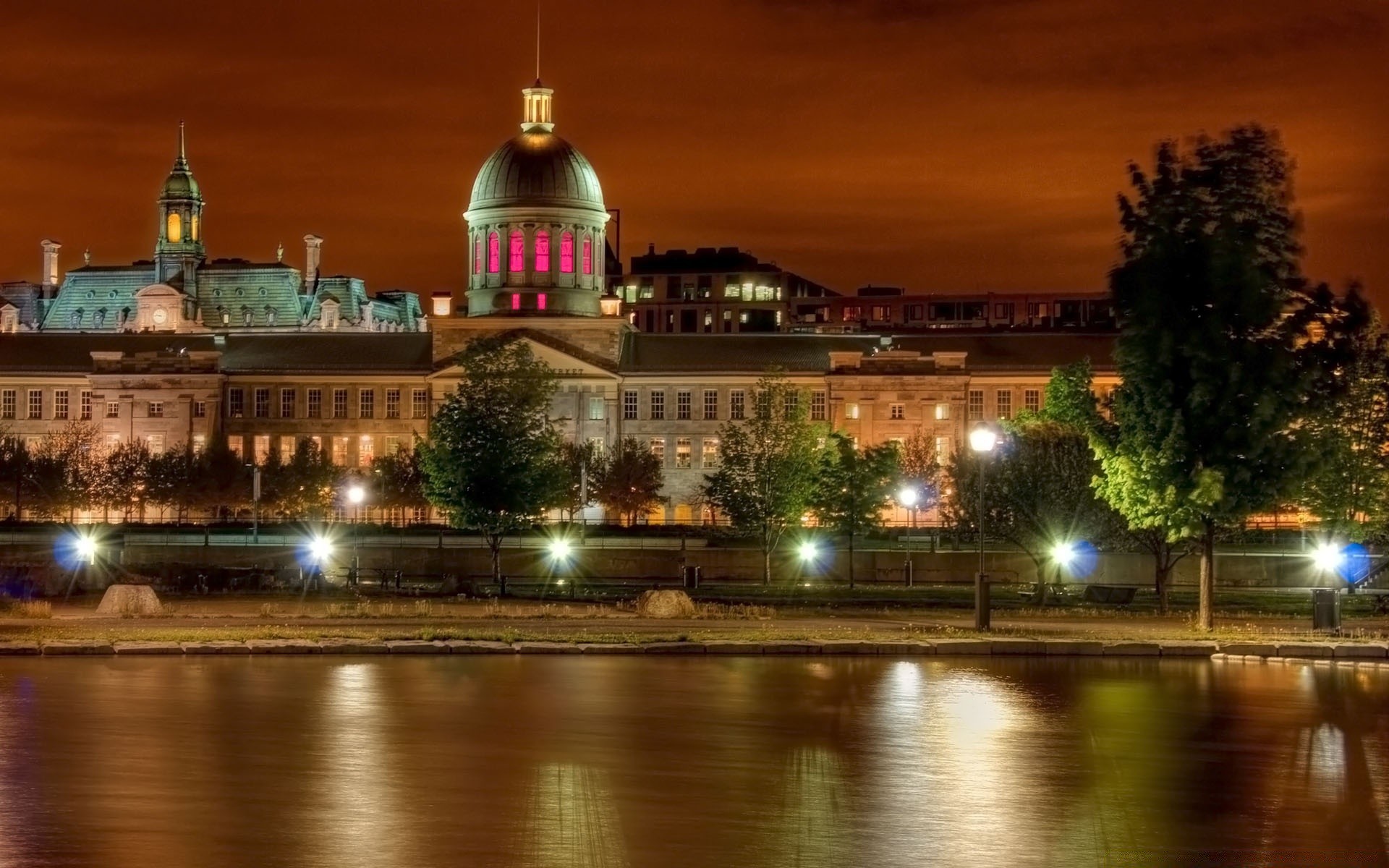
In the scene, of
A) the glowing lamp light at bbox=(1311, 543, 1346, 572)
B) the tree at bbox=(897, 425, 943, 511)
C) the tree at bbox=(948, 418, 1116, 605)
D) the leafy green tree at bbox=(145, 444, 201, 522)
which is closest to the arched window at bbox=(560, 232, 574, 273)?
the tree at bbox=(897, 425, 943, 511)

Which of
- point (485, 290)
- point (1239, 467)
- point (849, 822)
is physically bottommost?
point (849, 822)

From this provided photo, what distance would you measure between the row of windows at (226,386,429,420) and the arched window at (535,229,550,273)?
1067 cm

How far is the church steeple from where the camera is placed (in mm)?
187500

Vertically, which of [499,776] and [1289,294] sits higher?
[1289,294]

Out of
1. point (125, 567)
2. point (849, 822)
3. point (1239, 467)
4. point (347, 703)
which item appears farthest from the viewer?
point (125, 567)

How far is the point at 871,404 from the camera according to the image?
122062 millimetres

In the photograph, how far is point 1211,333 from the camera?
4153cm

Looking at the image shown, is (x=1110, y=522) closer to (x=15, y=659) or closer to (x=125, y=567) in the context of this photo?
(x=125, y=567)

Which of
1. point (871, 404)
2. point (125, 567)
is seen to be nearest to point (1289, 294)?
point (125, 567)

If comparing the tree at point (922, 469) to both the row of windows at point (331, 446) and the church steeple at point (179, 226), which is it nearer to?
the row of windows at point (331, 446)

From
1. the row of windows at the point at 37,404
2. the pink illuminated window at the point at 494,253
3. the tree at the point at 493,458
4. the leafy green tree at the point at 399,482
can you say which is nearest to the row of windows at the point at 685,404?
the pink illuminated window at the point at 494,253

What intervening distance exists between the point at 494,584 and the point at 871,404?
220 ft

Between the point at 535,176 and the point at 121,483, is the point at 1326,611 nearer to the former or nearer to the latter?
the point at 121,483

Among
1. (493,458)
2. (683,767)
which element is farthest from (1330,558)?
(683,767)
